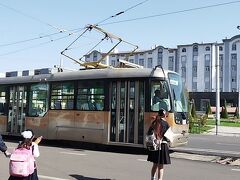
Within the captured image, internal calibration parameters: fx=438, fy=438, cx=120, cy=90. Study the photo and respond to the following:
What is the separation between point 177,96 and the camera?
50.5ft

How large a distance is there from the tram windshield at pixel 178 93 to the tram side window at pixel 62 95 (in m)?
4.17

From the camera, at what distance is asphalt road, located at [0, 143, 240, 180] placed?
34.4 ft

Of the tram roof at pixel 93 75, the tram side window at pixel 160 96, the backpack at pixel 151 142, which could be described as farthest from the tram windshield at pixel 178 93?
the backpack at pixel 151 142

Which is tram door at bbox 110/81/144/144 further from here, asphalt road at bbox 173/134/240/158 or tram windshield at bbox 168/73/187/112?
asphalt road at bbox 173/134/240/158

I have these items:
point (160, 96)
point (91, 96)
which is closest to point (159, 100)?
point (160, 96)

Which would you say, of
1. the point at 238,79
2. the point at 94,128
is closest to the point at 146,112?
the point at 94,128

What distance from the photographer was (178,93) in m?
15.5

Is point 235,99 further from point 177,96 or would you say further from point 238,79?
point 177,96

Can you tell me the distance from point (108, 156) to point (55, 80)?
4.91 metres

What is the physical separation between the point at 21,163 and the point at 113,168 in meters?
5.39

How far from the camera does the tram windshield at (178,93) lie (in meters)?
15.2

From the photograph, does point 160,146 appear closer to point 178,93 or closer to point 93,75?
point 178,93

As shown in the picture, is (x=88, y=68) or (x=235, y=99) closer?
(x=88, y=68)

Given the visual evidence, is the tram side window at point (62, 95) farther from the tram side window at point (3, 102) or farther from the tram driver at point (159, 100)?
the tram driver at point (159, 100)
